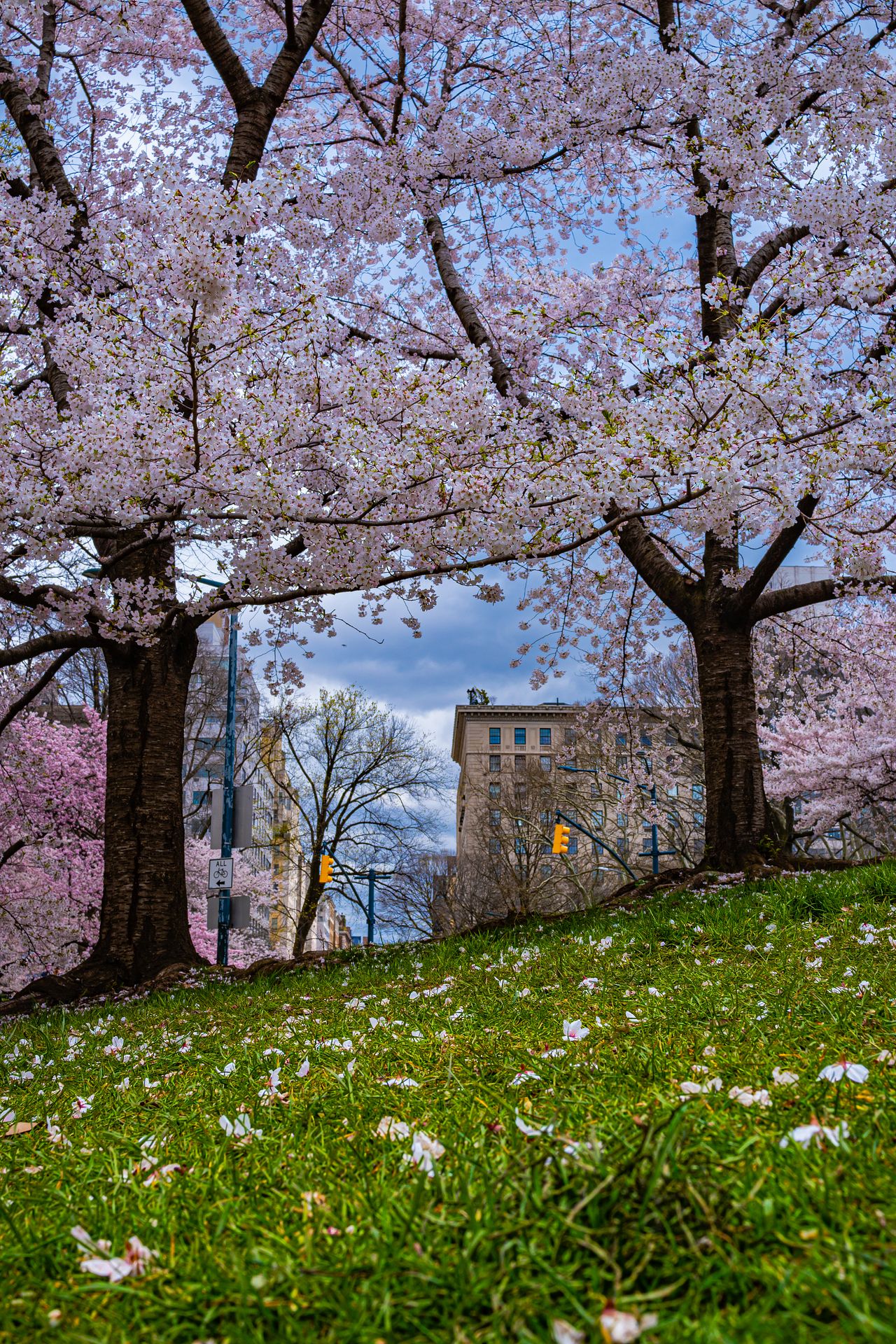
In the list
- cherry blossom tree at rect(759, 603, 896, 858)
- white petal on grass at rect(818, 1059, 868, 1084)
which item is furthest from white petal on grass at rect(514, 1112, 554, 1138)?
cherry blossom tree at rect(759, 603, 896, 858)

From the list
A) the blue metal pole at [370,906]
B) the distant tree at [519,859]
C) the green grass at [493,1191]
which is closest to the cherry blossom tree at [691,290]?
the green grass at [493,1191]

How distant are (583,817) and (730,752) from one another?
55.7 feet

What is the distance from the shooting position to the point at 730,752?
35.8 ft

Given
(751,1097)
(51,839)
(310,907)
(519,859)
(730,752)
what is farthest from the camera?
(519,859)

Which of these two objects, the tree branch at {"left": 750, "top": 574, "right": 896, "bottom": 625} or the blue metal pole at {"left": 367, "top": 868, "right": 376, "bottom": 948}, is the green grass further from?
the blue metal pole at {"left": 367, "top": 868, "right": 376, "bottom": 948}

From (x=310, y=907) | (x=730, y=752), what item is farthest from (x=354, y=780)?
(x=730, y=752)

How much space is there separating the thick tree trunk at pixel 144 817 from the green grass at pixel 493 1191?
6146mm

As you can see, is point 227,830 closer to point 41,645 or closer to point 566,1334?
point 41,645

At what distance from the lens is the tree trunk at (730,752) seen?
10695 millimetres

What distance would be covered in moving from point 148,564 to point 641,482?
6.39m

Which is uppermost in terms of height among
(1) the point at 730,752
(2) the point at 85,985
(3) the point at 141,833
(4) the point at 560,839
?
(1) the point at 730,752

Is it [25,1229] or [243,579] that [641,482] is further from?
[25,1229]

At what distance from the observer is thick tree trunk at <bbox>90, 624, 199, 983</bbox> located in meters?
9.86

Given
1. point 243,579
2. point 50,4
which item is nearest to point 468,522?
point 243,579
